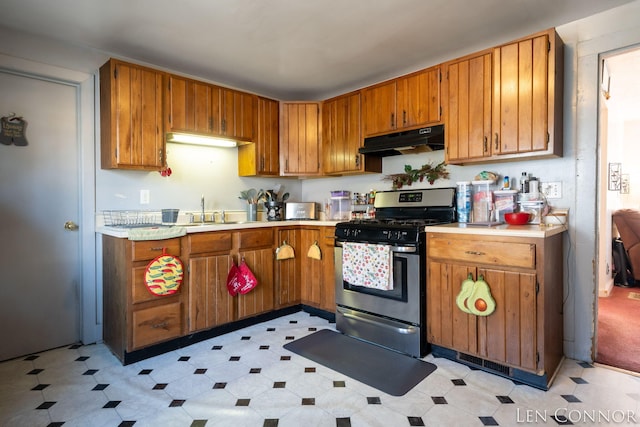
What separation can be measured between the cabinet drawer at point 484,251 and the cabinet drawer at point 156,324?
6.50ft

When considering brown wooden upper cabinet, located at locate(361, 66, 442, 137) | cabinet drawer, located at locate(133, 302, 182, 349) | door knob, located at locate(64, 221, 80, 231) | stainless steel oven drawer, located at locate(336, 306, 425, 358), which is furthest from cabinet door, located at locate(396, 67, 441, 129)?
door knob, located at locate(64, 221, 80, 231)

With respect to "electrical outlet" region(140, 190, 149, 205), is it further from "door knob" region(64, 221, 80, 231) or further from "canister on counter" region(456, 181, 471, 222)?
"canister on counter" region(456, 181, 471, 222)

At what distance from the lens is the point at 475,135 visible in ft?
8.58

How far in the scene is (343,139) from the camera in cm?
357

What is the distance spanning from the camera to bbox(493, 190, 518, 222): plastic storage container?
8.65 ft

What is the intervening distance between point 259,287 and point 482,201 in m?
2.08

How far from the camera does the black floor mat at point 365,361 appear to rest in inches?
85.0

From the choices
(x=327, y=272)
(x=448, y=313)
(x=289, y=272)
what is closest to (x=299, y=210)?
(x=289, y=272)

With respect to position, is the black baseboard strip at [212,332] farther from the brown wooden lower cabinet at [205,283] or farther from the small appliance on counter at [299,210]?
the small appliance on counter at [299,210]

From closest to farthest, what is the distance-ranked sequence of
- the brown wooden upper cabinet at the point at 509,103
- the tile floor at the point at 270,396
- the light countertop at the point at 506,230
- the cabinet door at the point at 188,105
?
the tile floor at the point at 270,396, the light countertop at the point at 506,230, the brown wooden upper cabinet at the point at 509,103, the cabinet door at the point at 188,105

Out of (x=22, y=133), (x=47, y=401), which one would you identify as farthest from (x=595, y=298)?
(x=22, y=133)

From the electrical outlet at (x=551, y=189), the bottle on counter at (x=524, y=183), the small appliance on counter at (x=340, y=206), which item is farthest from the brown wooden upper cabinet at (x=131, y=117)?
the electrical outlet at (x=551, y=189)

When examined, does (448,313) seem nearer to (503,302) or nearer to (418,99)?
(503,302)

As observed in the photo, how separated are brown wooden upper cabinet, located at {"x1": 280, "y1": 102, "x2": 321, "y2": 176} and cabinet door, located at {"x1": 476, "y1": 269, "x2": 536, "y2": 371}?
2.17m
